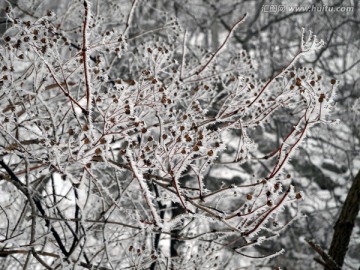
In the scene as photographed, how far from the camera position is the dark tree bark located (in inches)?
159

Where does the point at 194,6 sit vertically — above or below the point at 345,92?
above

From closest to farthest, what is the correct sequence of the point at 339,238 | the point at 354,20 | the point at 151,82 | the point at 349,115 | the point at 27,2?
the point at 151,82, the point at 339,238, the point at 27,2, the point at 354,20, the point at 349,115

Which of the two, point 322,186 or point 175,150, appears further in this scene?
point 322,186

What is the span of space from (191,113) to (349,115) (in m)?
6.64

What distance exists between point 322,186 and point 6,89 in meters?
8.91

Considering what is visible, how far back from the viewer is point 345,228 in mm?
4094

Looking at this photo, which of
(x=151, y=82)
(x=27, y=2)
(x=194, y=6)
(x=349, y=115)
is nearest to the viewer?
(x=151, y=82)

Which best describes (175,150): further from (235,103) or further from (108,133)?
(235,103)

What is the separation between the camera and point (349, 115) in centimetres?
920

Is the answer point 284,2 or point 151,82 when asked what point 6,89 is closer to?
point 151,82

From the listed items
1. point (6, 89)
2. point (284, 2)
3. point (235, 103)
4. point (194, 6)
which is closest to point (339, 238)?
point (235, 103)

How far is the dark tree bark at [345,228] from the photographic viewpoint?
13.2ft

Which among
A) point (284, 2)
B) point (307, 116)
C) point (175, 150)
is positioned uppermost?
point (284, 2)

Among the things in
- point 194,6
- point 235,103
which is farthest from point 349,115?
point 235,103
